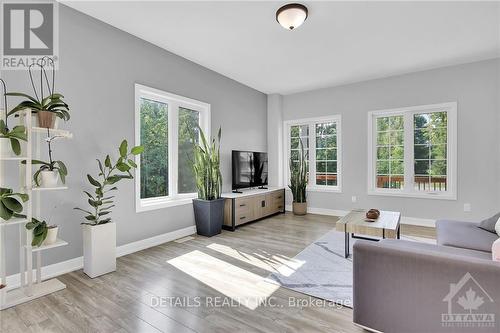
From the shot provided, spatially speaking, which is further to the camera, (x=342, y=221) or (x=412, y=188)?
(x=412, y=188)

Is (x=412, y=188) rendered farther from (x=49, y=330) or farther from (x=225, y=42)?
(x=49, y=330)

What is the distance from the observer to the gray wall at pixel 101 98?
257 centimetres

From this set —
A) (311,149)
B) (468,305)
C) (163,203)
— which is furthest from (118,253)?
(311,149)

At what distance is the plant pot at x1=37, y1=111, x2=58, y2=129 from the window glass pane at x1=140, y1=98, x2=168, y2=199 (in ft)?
4.17

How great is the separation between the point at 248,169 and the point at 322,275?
2.80 meters

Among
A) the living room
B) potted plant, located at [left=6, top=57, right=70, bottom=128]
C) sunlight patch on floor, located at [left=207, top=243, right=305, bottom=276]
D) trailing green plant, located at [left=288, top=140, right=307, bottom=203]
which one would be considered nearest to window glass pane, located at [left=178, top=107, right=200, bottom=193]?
the living room

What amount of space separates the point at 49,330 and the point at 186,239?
201 cm

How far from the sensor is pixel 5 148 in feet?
6.43

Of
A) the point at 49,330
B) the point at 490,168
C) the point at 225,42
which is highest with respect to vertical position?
the point at 225,42

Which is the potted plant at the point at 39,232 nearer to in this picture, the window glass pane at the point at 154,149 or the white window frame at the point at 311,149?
the window glass pane at the point at 154,149

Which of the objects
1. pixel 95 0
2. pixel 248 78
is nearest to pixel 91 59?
pixel 95 0

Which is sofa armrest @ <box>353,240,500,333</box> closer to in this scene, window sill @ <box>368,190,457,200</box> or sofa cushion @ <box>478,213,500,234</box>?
sofa cushion @ <box>478,213,500,234</box>

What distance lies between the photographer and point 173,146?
3.85 metres

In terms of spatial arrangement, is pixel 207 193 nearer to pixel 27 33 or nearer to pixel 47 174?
pixel 47 174
